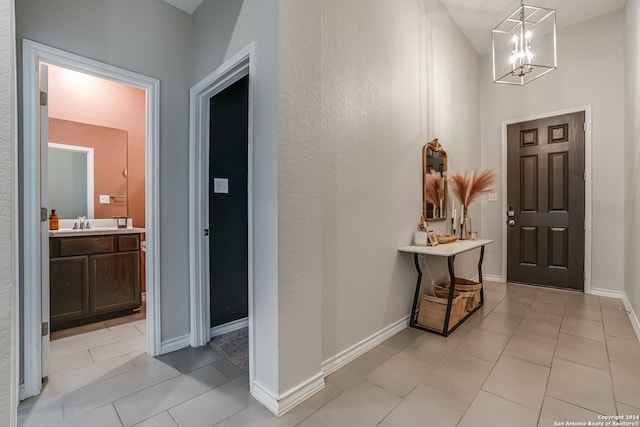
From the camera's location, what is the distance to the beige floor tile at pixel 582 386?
1.52 metres

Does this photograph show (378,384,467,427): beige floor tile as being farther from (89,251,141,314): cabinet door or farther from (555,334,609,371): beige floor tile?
(89,251,141,314): cabinet door

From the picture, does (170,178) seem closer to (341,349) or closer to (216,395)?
(216,395)

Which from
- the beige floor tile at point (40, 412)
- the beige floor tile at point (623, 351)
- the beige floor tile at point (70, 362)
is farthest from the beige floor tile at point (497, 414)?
the beige floor tile at point (70, 362)

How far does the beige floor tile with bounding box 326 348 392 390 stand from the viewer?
1.76 meters

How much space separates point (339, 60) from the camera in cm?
196

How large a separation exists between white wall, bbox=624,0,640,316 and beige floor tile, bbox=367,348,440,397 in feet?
6.55

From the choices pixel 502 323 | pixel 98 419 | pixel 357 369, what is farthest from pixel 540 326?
pixel 98 419

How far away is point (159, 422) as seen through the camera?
56.6 inches

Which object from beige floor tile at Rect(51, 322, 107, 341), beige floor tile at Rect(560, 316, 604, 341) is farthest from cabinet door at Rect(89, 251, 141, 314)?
beige floor tile at Rect(560, 316, 604, 341)

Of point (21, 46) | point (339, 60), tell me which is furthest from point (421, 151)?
point (21, 46)

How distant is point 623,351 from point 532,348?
23.7 inches

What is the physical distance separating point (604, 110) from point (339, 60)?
356cm

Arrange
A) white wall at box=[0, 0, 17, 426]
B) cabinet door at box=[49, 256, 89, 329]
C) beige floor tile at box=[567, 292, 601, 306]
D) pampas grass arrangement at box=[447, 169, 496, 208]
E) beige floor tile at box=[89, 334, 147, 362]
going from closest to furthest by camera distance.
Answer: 1. white wall at box=[0, 0, 17, 426]
2. beige floor tile at box=[89, 334, 147, 362]
3. cabinet door at box=[49, 256, 89, 329]
4. pampas grass arrangement at box=[447, 169, 496, 208]
5. beige floor tile at box=[567, 292, 601, 306]

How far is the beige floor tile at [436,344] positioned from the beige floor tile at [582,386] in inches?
23.3
